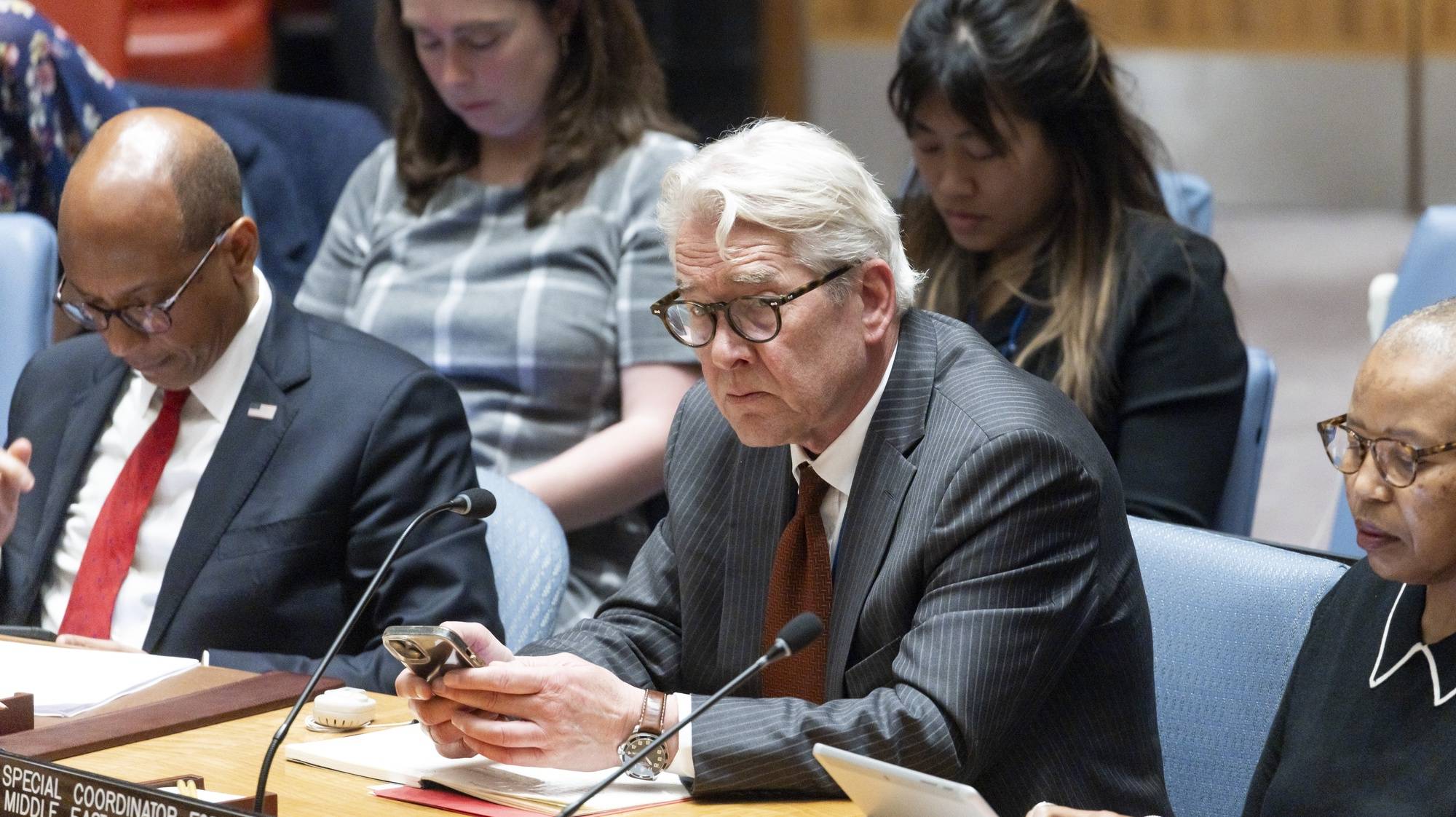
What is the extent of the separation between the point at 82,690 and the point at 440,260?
132 cm

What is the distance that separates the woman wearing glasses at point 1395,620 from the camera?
1686 mm

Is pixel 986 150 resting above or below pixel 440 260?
above

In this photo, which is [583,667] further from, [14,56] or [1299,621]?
[14,56]

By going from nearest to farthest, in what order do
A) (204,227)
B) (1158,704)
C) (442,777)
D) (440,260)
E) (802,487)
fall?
(442,777), (802,487), (1158,704), (204,227), (440,260)

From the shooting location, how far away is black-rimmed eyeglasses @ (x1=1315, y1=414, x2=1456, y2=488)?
169cm

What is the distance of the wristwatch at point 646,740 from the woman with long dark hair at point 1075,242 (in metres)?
1.23

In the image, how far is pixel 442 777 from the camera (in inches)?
69.7

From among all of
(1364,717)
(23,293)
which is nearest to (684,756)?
(1364,717)

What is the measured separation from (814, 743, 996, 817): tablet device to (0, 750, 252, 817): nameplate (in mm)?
476

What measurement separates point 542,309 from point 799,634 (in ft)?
5.09

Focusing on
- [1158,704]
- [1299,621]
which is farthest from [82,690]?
[1299,621]

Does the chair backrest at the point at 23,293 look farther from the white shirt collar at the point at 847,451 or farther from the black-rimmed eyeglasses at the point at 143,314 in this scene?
the white shirt collar at the point at 847,451

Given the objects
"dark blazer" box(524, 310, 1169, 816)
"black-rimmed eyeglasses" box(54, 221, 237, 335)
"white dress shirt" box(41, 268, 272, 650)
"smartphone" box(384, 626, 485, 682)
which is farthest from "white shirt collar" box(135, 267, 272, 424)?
"smartphone" box(384, 626, 485, 682)

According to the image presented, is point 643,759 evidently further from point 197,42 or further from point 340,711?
point 197,42
